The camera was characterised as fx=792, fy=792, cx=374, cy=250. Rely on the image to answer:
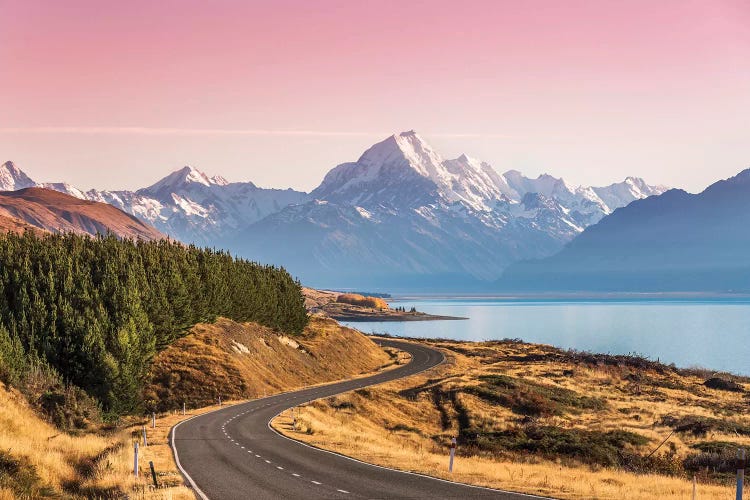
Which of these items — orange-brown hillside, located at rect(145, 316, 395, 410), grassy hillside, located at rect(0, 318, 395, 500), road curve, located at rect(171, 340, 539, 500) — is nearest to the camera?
road curve, located at rect(171, 340, 539, 500)

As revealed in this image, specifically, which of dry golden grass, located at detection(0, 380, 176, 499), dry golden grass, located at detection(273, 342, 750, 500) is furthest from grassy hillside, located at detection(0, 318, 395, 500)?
dry golden grass, located at detection(273, 342, 750, 500)

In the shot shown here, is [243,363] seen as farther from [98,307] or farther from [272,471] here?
[272,471]

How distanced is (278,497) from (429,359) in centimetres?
8896

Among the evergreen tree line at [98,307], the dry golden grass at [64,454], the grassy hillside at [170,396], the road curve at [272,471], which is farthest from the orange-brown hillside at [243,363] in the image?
the dry golden grass at [64,454]

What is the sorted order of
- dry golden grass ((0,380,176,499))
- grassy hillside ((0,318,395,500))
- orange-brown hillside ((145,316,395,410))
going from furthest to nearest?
1. orange-brown hillside ((145,316,395,410))
2. grassy hillside ((0,318,395,500))
3. dry golden grass ((0,380,176,499))

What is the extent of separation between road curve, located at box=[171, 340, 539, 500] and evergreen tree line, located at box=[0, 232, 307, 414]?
8.75m

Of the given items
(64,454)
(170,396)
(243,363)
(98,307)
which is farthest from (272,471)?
(243,363)

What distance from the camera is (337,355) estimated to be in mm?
112312

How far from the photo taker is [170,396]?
2783 inches

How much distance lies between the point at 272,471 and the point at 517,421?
39017 mm

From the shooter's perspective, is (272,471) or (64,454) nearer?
(272,471)

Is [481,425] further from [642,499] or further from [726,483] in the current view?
[642,499]

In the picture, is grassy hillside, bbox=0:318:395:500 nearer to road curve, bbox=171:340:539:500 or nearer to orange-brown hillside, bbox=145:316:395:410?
orange-brown hillside, bbox=145:316:395:410

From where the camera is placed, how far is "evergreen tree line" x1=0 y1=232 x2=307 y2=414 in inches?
2217
